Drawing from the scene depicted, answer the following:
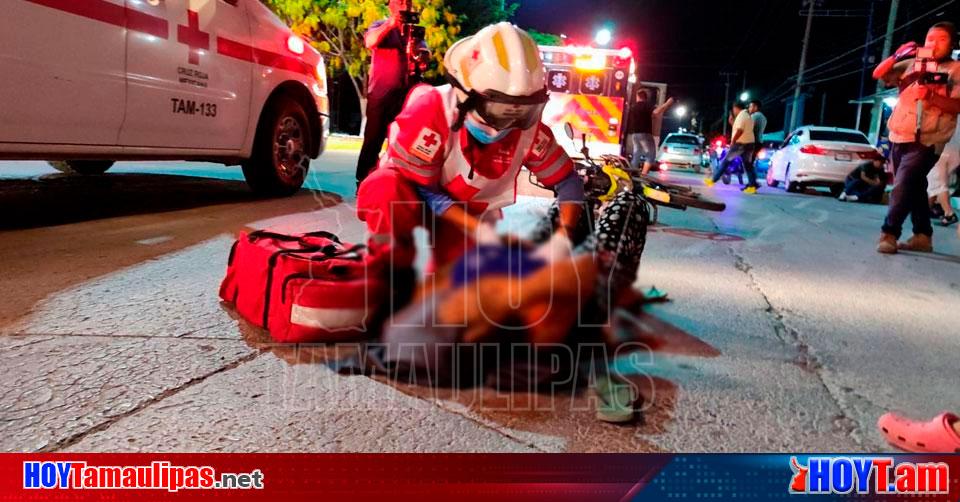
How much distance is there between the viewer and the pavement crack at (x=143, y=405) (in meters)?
1.57

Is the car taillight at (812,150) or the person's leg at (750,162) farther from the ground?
the car taillight at (812,150)

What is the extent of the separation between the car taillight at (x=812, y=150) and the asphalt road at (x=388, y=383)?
25.0 ft

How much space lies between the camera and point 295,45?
581 cm

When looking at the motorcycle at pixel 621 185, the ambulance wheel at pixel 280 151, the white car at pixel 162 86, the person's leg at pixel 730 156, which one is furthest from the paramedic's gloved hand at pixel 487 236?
the person's leg at pixel 730 156

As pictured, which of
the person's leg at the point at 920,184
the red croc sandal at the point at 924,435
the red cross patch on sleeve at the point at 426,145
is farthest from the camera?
the person's leg at the point at 920,184

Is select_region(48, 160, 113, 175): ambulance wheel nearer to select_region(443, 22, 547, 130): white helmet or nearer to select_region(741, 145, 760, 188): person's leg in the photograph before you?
select_region(443, 22, 547, 130): white helmet

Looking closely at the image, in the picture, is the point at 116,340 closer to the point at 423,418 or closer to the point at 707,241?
the point at 423,418

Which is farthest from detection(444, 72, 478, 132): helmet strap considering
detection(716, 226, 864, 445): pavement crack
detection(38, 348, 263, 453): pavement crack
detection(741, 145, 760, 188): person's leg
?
detection(741, 145, 760, 188): person's leg

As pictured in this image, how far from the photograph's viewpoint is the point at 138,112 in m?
4.27

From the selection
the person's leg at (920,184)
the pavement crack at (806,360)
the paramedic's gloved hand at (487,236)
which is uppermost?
the person's leg at (920,184)

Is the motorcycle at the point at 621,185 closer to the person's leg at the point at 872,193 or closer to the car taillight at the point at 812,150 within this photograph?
the person's leg at the point at 872,193

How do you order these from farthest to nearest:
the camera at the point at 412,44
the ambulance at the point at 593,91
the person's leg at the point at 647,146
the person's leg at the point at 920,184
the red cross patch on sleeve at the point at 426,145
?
the ambulance at the point at 593,91
the person's leg at the point at 647,146
the camera at the point at 412,44
the person's leg at the point at 920,184
the red cross patch on sleeve at the point at 426,145

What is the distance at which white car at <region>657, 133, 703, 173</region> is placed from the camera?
62.4 ft

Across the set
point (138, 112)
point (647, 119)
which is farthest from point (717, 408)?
point (647, 119)
